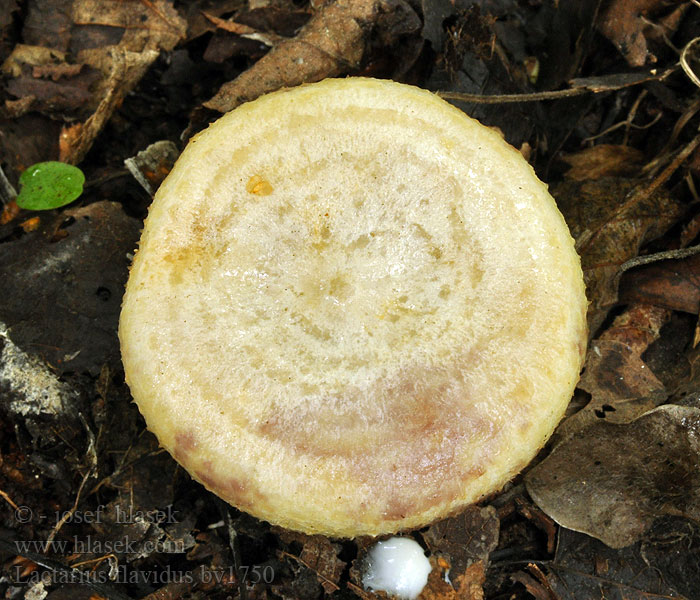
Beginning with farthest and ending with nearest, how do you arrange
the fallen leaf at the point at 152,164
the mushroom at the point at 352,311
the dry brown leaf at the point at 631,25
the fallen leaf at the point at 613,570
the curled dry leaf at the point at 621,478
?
1. the fallen leaf at the point at 152,164
2. the dry brown leaf at the point at 631,25
3. the fallen leaf at the point at 613,570
4. the curled dry leaf at the point at 621,478
5. the mushroom at the point at 352,311

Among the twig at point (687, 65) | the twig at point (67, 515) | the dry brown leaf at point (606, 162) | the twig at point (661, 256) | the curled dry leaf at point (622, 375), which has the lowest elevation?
the twig at point (67, 515)

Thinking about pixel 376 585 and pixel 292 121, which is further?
pixel 376 585

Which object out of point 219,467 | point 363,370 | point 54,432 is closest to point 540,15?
point 363,370

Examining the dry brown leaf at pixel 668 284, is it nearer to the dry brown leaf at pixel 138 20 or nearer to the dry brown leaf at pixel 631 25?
the dry brown leaf at pixel 631 25

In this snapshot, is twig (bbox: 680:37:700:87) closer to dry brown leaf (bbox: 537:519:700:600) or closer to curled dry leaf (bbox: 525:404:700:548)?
curled dry leaf (bbox: 525:404:700:548)

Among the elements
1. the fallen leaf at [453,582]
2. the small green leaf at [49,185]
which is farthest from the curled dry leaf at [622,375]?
the small green leaf at [49,185]

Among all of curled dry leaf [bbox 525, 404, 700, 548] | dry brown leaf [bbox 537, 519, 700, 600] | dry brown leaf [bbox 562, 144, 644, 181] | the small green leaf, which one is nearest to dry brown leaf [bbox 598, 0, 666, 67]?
dry brown leaf [bbox 562, 144, 644, 181]

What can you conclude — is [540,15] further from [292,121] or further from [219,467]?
[219,467]
